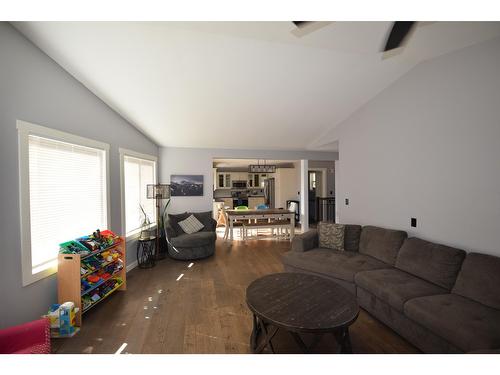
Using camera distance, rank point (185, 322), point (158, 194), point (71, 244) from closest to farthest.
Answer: point (185, 322) < point (71, 244) < point (158, 194)

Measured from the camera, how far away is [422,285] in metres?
2.17

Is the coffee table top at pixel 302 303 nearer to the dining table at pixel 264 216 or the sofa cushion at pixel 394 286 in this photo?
the sofa cushion at pixel 394 286

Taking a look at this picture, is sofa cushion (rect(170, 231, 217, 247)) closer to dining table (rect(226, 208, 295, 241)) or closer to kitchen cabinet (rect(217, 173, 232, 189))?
dining table (rect(226, 208, 295, 241))

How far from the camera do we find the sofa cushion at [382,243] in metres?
2.77

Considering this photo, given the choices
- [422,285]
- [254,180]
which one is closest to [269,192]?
[254,180]

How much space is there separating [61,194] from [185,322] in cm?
198

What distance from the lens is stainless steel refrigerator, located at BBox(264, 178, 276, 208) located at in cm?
976

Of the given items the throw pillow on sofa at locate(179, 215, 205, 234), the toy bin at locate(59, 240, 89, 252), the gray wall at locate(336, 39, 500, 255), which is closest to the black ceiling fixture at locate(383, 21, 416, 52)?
the gray wall at locate(336, 39, 500, 255)

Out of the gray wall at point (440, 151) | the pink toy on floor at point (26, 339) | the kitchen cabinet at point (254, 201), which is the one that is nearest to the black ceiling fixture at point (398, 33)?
the gray wall at point (440, 151)

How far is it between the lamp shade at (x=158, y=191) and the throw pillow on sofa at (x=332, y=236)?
2.99 metres

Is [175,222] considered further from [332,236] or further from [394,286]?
[394,286]

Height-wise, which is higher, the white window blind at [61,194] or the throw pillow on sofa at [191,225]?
the white window blind at [61,194]

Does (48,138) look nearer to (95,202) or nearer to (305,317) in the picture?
(95,202)

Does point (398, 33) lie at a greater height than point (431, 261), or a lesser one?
greater
